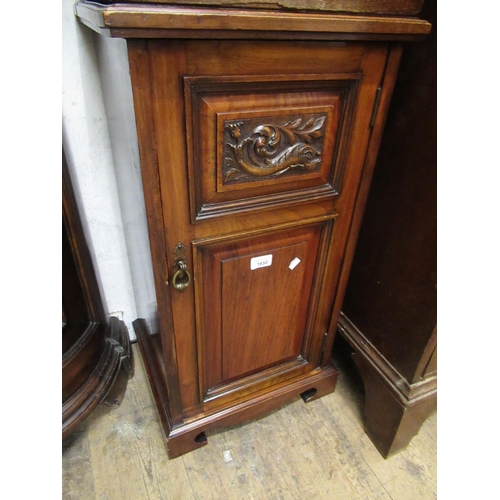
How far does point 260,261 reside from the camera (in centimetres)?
87

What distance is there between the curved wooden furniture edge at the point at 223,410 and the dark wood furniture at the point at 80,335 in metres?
0.13

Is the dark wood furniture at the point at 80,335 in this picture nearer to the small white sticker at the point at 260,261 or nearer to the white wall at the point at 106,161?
the white wall at the point at 106,161

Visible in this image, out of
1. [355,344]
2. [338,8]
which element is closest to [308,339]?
[355,344]

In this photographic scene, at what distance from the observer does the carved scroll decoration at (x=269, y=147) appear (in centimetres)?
68

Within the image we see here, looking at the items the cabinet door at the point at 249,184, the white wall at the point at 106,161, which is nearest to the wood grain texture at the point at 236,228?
the cabinet door at the point at 249,184

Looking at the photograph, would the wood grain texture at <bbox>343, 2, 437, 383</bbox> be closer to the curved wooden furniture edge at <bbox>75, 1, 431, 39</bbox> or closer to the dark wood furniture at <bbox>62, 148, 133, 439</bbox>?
the curved wooden furniture edge at <bbox>75, 1, 431, 39</bbox>

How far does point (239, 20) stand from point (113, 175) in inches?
25.9

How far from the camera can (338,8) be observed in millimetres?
623

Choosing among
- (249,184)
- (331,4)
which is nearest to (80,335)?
(249,184)

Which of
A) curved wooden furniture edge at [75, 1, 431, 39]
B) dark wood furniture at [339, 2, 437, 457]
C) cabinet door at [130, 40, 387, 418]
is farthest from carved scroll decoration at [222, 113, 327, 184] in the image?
dark wood furniture at [339, 2, 437, 457]

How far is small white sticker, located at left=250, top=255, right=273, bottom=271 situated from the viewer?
86 centimetres

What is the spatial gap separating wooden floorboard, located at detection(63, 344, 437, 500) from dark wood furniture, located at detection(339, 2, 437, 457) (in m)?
0.08

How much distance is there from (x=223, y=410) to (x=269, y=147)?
0.74 m

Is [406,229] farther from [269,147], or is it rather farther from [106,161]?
[106,161]
